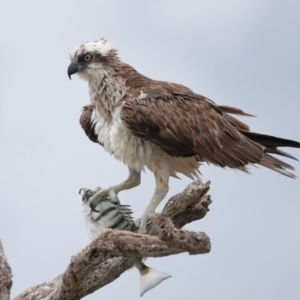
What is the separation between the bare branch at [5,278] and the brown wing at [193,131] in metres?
2.41

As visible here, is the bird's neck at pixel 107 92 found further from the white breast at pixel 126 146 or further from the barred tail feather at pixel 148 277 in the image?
the barred tail feather at pixel 148 277

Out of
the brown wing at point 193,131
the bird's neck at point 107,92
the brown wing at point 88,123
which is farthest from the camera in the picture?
the brown wing at point 88,123

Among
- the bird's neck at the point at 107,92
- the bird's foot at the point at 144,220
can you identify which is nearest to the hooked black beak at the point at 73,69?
the bird's neck at the point at 107,92

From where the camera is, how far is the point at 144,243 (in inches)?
309

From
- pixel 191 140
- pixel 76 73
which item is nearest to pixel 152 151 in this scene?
pixel 191 140

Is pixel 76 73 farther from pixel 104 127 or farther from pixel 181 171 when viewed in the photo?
pixel 181 171

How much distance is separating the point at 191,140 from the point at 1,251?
285 cm

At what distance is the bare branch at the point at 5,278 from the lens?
8.70 metres

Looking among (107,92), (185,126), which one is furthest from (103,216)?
(107,92)

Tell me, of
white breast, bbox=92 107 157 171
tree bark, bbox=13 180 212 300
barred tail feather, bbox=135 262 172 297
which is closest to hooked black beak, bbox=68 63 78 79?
white breast, bbox=92 107 157 171

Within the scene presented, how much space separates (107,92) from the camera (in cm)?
1088

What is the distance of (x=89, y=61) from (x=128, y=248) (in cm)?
373

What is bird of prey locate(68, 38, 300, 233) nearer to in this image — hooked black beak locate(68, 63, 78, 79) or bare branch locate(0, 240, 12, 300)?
hooked black beak locate(68, 63, 78, 79)

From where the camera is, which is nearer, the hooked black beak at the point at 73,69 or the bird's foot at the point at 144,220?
the bird's foot at the point at 144,220
